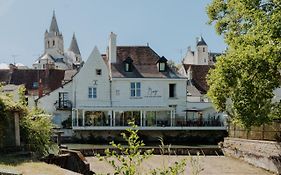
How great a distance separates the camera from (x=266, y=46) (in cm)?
1606

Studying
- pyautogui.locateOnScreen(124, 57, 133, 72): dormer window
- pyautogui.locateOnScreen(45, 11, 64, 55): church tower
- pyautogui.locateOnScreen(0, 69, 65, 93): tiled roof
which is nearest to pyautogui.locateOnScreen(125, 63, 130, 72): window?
pyautogui.locateOnScreen(124, 57, 133, 72): dormer window

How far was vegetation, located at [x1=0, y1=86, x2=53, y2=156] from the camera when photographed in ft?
44.7

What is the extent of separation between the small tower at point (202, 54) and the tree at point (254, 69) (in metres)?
87.5

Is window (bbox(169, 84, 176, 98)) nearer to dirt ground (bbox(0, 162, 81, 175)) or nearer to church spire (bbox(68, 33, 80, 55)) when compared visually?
dirt ground (bbox(0, 162, 81, 175))

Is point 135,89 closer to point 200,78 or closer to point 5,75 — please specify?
point 200,78

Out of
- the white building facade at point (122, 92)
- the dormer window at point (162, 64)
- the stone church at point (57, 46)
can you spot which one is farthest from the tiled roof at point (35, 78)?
the stone church at point (57, 46)

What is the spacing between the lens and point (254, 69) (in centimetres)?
Result: 1688

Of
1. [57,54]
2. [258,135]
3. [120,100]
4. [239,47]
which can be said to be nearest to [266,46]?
[239,47]

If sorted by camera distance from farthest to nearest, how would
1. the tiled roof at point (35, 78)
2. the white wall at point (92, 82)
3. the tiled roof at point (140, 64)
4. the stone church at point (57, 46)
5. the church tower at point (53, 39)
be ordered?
1. the church tower at point (53, 39)
2. the stone church at point (57, 46)
3. the tiled roof at point (35, 78)
4. the tiled roof at point (140, 64)
5. the white wall at point (92, 82)

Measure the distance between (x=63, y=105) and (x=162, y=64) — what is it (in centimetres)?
1233

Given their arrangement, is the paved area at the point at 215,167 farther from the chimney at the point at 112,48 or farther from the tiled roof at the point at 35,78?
the tiled roof at the point at 35,78

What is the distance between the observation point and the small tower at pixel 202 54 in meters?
106

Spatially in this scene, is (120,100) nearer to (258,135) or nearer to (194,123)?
(194,123)

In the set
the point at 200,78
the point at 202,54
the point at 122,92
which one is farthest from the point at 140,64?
the point at 202,54
